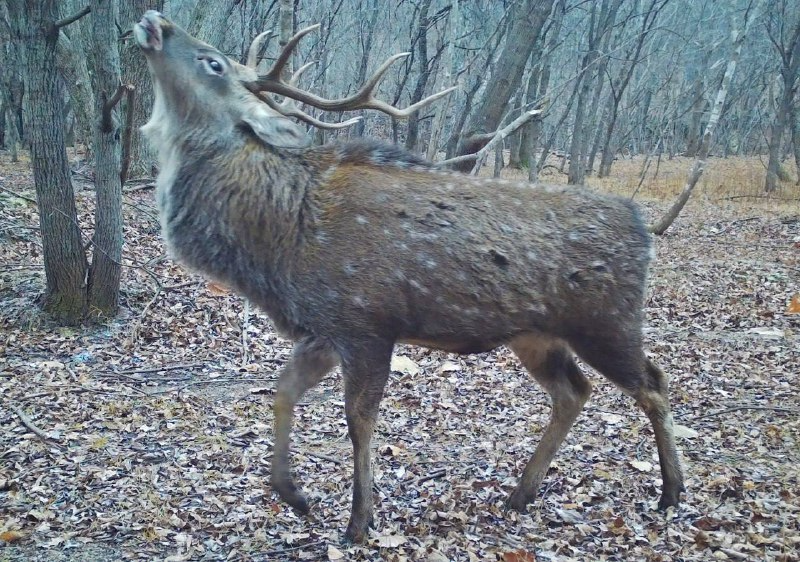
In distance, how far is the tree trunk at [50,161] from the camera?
7.33m

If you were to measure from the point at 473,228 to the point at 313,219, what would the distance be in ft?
3.06

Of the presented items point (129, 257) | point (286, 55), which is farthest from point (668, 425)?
point (129, 257)

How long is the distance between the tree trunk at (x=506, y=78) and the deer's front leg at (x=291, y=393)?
579 cm

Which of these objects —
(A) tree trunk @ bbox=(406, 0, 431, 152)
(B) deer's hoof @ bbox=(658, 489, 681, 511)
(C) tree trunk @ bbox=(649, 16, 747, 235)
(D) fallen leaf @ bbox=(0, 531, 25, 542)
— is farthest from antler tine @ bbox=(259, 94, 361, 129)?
(C) tree trunk @ bbox=(649, 16, 747, 235)

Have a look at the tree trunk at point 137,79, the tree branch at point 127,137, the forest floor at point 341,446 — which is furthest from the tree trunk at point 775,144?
the tree branch at point 127,137

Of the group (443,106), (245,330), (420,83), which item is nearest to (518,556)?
(245,330)

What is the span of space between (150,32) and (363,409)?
99.3 inches

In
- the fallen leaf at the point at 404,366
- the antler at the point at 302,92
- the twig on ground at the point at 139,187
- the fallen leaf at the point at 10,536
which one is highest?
the antler at the point at 302,92

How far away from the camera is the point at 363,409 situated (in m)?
4.29

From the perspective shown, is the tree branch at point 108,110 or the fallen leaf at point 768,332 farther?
the fallen leaf at point 768,332

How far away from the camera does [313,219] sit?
14.3 feet

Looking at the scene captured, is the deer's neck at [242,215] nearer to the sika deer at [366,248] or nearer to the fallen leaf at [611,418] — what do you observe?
the sika deer at [366,248]

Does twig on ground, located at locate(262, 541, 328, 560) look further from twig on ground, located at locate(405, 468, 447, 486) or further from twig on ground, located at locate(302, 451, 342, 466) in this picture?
twig on ground, located at locate(302, 451, 342, 466)

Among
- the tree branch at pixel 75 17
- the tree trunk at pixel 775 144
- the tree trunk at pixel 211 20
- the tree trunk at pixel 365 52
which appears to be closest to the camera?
the tree branch at pixel 75 17
